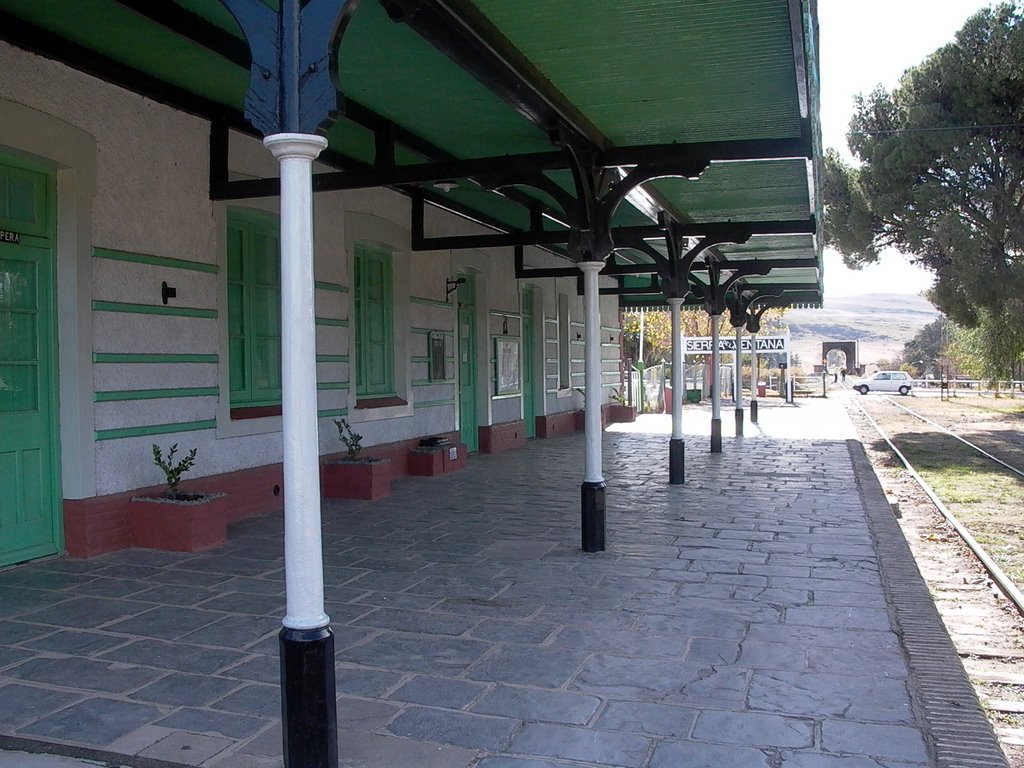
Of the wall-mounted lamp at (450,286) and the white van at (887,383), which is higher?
the wall-mounted lamp at (450,286)

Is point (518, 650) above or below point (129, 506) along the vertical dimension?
below

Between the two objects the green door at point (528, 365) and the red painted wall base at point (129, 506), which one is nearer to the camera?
the red painted wall base at point (129, 506)

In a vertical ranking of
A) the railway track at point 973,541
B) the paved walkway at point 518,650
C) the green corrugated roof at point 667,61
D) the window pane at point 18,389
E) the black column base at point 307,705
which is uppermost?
the green corrugated roof at point 667,61

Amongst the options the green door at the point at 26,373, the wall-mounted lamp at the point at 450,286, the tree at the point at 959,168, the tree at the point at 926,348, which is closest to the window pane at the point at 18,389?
the green door at the point at 26,373

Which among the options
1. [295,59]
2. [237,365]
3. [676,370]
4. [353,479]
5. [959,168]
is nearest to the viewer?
[295,59]

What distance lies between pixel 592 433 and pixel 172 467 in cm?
323

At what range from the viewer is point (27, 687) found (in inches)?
148

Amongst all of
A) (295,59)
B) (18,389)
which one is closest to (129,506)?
(18,389)

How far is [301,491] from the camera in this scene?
2949 millimetres

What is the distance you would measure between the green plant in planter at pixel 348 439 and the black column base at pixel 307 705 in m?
5.97

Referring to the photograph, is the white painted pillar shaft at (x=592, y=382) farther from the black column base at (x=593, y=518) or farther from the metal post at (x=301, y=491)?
the metal post at (x=301, y=491)

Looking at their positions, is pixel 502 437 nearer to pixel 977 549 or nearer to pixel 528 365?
pixel 528 365

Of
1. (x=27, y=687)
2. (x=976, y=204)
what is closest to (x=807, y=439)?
(x=976, y=204)

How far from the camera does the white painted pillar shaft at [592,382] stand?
21.5 ft
